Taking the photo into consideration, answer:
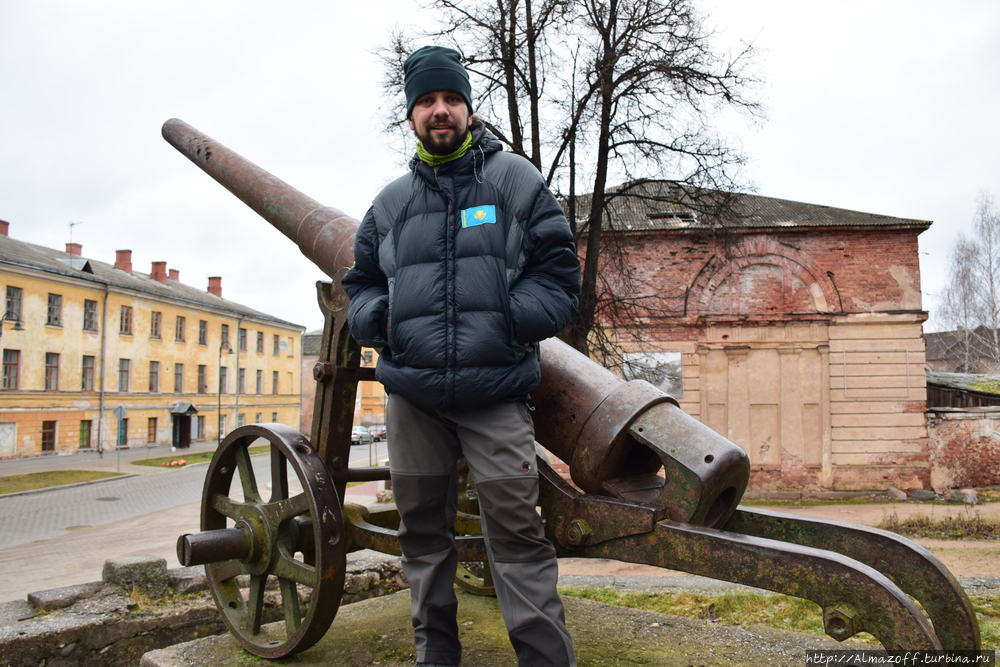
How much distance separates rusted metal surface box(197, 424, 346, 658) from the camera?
307 centimetres

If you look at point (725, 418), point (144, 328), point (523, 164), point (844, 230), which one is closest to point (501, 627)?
point (523, 164)

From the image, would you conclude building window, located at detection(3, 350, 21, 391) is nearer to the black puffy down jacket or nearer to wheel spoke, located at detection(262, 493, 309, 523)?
wheel spoke, located at detection(262, 493, 309, 523)

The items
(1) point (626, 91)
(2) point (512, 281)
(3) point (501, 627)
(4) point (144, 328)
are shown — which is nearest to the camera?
(2) point (512, 281)

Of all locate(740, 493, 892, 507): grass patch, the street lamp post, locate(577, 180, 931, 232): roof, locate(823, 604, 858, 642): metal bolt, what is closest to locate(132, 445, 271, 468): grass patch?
the street lamp post

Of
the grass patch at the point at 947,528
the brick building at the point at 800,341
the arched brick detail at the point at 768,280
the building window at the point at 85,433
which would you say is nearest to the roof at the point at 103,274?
the building window at the point at 85,433

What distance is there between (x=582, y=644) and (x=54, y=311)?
33.2 metres

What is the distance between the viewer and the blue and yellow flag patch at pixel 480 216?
94.8 inches

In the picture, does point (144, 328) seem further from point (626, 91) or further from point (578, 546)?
point (578, 546)

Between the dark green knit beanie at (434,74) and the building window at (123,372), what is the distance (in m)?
35.9

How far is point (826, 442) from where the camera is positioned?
18516mm

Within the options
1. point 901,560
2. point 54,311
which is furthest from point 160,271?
point 901,560

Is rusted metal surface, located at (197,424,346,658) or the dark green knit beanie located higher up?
the dark green knit beanie

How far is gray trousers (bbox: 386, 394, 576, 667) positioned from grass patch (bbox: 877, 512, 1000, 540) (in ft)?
35.5

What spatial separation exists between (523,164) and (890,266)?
61.3ft
